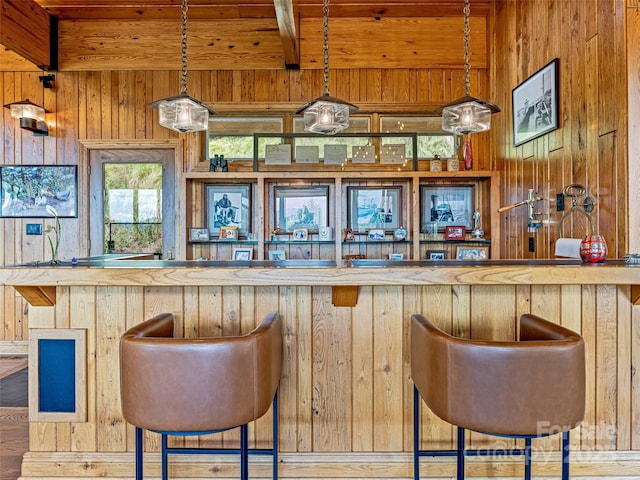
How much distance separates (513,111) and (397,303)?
2427 mm

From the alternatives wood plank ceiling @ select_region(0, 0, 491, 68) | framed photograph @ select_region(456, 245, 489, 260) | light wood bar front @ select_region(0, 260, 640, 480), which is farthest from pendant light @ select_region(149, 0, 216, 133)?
framed photograph @ select_region(456, 245, 489, 260)

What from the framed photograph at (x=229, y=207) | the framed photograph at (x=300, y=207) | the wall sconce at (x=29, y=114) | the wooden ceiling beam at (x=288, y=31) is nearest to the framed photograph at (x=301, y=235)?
the framed photograph at (x=300, y=207)

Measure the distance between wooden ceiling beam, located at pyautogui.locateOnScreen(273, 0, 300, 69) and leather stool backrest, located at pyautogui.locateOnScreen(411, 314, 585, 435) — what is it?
2.58m

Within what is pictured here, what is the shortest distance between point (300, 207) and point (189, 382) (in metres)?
2.81

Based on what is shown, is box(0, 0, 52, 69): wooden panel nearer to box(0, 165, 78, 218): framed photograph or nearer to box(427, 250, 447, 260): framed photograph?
box(0, 165, 78, 218): framed photograph

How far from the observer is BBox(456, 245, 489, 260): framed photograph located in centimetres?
370

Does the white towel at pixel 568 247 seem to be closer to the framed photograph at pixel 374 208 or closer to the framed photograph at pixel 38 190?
the framed photograph at pixel 374 208

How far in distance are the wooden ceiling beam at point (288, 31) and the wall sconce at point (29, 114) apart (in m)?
2.50

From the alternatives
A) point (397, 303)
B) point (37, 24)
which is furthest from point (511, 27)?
point (37, 24)

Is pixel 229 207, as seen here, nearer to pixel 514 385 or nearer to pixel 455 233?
pixel 455 233

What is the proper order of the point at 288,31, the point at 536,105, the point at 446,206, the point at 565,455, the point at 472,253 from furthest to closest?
the point at 446,206 < the point at 472,253 < the point at 288,31 < the point at 536,105 < the point at 565,455

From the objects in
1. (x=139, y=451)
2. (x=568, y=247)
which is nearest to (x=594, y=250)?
(x=568, y=247)

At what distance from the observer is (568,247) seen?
88.9 inches

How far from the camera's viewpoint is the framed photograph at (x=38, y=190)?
394cm
